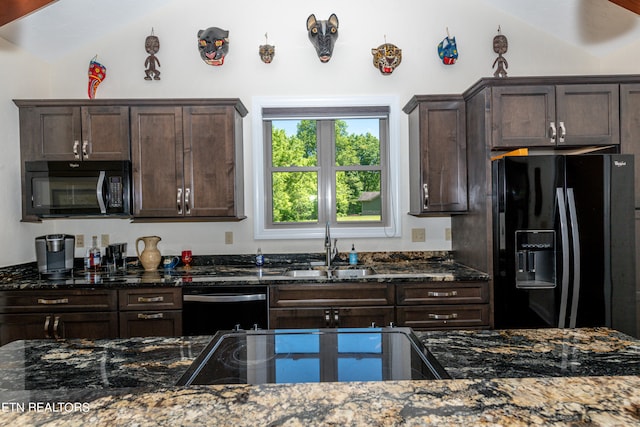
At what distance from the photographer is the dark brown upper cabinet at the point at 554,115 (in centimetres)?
275

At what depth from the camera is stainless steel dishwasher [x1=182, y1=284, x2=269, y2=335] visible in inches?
106

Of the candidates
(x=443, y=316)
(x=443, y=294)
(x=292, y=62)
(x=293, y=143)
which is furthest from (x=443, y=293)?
(x=292, y=62)

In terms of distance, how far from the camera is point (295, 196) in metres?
3.65

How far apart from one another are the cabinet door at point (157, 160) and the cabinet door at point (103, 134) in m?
0.09

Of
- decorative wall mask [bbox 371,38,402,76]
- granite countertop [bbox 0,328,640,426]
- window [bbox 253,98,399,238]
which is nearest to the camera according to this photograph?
granite countertop [bbox 0,328,640,426]

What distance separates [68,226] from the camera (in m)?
3.46

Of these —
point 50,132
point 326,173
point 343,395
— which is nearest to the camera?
point 343,395

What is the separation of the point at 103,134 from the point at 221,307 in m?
1.59

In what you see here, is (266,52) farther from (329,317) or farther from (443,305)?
(443,305)

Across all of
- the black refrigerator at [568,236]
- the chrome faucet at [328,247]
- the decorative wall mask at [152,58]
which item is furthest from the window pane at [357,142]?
the decorative wall mask at [152,58]

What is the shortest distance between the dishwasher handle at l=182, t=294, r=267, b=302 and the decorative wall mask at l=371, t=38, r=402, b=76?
6.86ft

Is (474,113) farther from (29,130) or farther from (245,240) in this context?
(29,130)

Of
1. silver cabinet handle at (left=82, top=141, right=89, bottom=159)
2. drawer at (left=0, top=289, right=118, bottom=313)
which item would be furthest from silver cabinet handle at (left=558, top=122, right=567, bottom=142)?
silver cabinet handle at (left=82, top=141, right=89, bottom=159)

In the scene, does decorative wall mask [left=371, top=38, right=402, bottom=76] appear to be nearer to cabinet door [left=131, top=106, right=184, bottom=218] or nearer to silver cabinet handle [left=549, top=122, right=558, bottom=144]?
silver cabinet handle [left=549, top=122, right=558, bottom=144]
